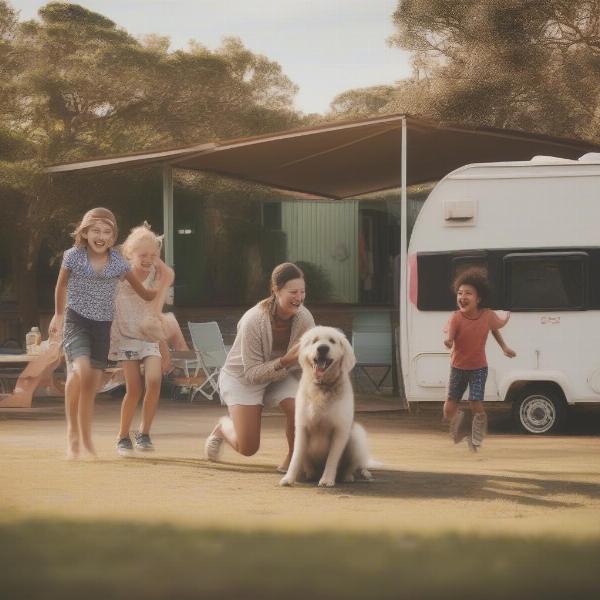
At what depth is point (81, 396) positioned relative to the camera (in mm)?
9219

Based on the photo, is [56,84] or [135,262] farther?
[56,84]

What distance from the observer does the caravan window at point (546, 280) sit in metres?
12.5

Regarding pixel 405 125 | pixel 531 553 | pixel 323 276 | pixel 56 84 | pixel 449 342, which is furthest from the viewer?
pixel 56 84

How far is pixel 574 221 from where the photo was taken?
12.5 metres

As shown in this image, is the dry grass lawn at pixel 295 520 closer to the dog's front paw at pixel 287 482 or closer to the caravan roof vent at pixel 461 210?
the dog's front paw at pixel 287 482

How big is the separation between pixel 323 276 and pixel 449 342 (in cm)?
1208

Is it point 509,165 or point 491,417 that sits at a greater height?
point 509,165

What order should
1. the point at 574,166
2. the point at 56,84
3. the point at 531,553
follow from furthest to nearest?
the point at 56,84
the point at 574,166
the point at 531,553

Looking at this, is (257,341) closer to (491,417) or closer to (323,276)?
(491,417)

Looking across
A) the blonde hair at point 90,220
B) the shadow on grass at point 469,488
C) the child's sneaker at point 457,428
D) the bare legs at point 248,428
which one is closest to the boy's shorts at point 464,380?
the child's sneaker at point 457,428

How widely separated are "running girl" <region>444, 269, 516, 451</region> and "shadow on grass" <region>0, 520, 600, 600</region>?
5.67 m

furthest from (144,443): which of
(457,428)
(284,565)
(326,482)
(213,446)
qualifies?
(284,565)

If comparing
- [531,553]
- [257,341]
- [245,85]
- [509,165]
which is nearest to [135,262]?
[257,341]

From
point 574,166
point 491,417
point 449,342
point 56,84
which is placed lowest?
point 491,417
